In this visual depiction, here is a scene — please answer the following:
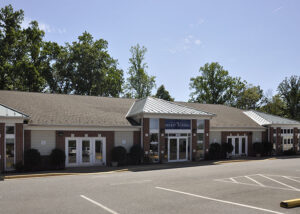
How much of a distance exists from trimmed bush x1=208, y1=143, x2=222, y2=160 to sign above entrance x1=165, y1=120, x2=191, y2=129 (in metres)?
3.12

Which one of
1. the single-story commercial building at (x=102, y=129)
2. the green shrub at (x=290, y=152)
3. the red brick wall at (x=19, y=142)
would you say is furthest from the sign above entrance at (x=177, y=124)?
the green shrub at (x=290, y=152)

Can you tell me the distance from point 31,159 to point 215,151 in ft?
49.2

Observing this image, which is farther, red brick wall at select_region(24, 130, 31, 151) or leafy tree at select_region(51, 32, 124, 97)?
leafy tree at select_region(51, 32, 124, 97)

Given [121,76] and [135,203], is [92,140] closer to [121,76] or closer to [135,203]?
[135,203]

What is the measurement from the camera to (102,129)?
2095cm

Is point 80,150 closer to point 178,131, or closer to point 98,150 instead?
point 98,150

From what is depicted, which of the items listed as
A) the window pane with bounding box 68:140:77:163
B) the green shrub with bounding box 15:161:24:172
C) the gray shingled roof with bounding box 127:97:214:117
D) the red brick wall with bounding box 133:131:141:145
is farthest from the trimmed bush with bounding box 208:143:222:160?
the green shrub with bounding box 15:161:24:172

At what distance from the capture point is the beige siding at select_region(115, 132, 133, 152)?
21750 mm

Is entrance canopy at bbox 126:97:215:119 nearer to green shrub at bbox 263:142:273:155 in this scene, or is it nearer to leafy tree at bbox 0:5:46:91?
green shrub at bbox 263:142:273:155

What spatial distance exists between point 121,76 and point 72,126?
29.5m

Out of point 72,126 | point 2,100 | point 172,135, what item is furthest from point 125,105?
point 2,100

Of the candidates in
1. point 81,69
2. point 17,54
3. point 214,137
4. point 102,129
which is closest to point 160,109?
point 102,129

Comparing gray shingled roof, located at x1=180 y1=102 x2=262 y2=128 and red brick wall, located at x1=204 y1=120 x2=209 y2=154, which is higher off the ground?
gray shingled roof, located at x1=180 y1=102 x2=262 y2=128

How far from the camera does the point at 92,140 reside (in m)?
20.8
